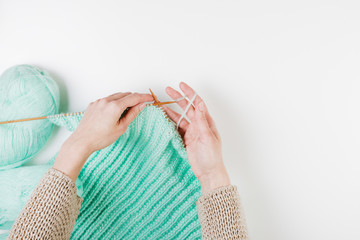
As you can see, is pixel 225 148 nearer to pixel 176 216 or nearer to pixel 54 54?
pixel 176 216

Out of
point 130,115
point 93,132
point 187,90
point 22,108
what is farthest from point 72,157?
point 187,90

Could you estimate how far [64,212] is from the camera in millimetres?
741

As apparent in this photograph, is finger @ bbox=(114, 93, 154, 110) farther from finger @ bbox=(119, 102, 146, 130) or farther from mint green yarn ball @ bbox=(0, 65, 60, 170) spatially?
mint green yarn ball @ bbox=(0, 65, 60, 170)

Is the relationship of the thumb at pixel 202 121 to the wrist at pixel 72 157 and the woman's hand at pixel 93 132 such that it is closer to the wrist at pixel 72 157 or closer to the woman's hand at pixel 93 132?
the woman's hand at pixel 93 132

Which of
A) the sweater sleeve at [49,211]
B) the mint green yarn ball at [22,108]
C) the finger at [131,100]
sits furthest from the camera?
the mint green yarn ball at [22,108]

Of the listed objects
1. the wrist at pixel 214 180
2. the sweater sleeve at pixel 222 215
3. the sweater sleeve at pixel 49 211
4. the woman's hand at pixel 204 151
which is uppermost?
the woman's hand at pixel 204 151

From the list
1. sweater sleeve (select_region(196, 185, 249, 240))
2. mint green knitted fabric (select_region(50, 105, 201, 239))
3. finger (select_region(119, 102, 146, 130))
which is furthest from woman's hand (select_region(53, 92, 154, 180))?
sweater sleeve (select_region(196, 185, 249, 240))

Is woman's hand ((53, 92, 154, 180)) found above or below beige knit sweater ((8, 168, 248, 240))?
above

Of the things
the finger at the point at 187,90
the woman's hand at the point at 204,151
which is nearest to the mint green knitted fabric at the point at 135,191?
the woman's hand at the point at 204,151

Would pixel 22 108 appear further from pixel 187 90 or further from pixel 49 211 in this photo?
pixel 187 90

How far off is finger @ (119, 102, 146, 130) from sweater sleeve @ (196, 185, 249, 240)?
302 mm

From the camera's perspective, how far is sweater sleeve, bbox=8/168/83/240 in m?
0.69

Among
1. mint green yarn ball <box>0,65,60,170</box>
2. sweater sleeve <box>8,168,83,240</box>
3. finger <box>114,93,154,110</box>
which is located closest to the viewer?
sweater sleeve <box>8,168,83,240</box>

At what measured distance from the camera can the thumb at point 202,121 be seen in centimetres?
86
